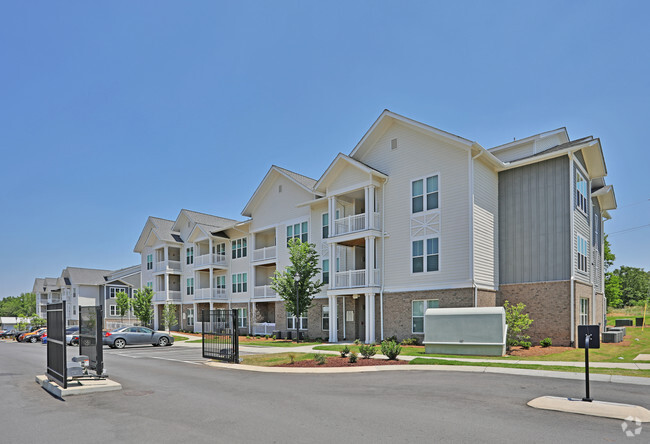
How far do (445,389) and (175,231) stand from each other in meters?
43.7

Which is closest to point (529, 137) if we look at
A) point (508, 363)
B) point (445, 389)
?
point (508, 363)

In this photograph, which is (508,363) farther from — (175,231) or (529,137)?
(175,231)

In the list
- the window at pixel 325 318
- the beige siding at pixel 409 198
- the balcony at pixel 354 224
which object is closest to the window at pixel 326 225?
the balcony at pixel 354 224

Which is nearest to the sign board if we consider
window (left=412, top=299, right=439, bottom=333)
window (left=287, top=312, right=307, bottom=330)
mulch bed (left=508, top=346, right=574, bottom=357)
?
mulch bed (left=508, top=346, right=574, bottom=357)

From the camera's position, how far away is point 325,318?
3241cm

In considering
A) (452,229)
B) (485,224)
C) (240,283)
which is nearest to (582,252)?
(485,224)

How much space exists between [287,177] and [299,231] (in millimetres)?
4041

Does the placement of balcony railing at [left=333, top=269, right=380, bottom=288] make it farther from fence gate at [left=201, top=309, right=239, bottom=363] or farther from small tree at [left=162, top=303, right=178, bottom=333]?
small tree at [left=162, top=303, right=178, bottom=333]

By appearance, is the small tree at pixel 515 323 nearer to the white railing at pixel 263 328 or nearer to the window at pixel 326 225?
the window at pixel 326 225

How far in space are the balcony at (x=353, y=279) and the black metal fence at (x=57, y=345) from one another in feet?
55.9

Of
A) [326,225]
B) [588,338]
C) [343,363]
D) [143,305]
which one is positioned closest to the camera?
[588,338]

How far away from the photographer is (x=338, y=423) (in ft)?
27.6

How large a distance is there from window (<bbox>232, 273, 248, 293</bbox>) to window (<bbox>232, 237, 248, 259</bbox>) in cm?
173

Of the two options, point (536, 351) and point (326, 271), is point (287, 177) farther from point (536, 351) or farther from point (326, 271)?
point (536, 351)
